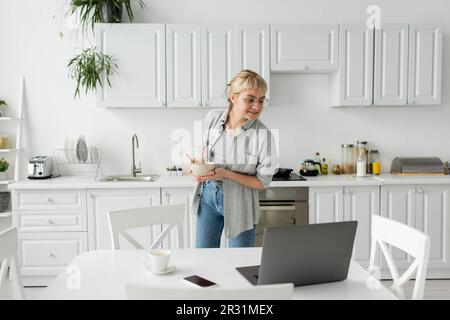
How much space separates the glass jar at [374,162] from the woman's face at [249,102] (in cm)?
215

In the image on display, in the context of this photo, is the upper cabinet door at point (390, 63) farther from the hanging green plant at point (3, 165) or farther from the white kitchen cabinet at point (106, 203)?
the hanging green plant at point (3, 165)

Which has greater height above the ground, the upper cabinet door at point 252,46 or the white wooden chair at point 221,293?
the upper cabinet door at point 252,46

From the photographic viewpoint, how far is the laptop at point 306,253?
1.48 m

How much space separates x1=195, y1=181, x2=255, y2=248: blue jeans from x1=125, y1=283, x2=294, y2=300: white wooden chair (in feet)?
4.20

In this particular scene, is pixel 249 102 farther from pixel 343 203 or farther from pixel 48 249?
pixel 48 249

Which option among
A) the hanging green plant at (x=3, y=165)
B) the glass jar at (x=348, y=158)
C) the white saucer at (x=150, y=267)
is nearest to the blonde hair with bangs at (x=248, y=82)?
the white saucer at (x=150, y=267)

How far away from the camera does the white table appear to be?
5.06 feet

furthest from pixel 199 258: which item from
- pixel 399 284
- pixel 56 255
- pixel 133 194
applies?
pixel 56 255

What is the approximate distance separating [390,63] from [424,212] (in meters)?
1.25

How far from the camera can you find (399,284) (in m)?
1.81

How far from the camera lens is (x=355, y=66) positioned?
156 inches

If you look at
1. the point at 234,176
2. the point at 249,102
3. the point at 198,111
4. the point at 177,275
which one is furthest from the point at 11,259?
the point at 198,111

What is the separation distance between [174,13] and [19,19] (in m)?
1.37

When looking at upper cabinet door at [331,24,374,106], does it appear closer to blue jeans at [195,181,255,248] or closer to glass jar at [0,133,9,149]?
blue jeans at [195,181,255,248]
